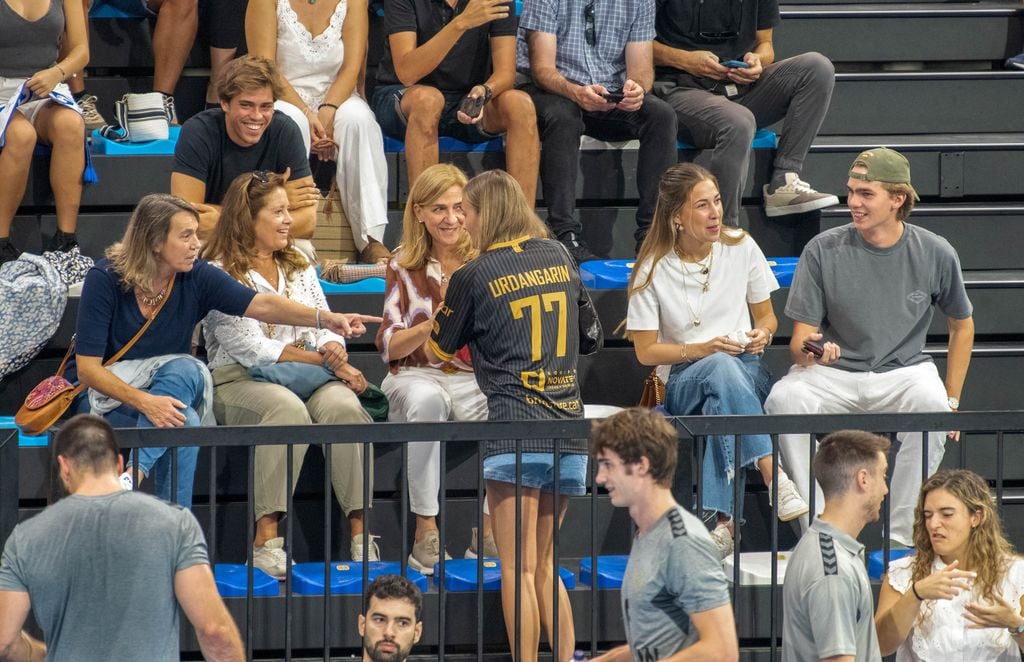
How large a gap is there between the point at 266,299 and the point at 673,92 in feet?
8.81

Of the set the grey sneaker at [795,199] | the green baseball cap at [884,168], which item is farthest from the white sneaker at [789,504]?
the grey sneaker at [795,199]

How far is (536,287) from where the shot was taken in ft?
17.5

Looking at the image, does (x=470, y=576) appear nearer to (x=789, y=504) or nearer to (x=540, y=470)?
(x=540, y=470)

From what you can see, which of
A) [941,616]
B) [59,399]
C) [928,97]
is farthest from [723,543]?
[928,97]

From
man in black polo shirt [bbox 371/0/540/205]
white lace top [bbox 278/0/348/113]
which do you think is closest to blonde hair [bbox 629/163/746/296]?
man in black polo shirt [bbox 371/0/540/205]

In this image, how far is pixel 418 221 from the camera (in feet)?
20.1

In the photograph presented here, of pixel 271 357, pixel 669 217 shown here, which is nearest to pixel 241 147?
pixel 271 357

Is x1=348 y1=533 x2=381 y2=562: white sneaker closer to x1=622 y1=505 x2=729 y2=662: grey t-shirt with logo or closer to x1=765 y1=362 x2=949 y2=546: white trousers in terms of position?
x1=765 y1=362 x2=949 y2=546: white trousers

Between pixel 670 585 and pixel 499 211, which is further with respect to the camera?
pixel 499 211

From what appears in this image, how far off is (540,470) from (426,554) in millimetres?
875

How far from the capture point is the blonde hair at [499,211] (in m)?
5.41

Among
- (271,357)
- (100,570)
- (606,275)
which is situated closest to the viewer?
(100,570)

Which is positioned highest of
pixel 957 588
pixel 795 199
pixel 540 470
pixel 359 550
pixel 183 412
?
pixel 795 199

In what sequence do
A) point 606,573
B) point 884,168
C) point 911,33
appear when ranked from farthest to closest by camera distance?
1. point 911,33
2. point 884,168
3. point 606,573
